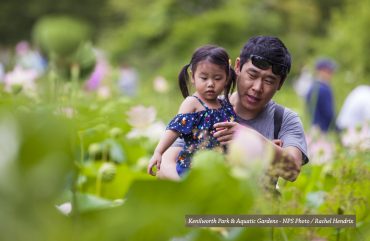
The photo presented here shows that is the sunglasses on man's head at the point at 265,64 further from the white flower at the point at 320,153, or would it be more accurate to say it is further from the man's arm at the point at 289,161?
the white flower at the point at 320,153

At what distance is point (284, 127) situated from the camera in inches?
35.5

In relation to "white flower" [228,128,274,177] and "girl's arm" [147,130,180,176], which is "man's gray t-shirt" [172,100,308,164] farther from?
"white flower" [228,128,274,177]

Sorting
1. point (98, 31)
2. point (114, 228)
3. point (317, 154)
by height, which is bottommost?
point (114, 228)

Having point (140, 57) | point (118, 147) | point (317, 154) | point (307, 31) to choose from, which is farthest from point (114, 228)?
point (307, 31)

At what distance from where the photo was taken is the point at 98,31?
17719 millimetres

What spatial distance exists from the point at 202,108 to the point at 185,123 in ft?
0.09

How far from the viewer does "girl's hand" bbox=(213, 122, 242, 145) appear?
0.78 metres

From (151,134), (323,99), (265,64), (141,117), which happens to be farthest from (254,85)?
(323,99)

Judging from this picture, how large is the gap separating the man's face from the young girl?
0.01m

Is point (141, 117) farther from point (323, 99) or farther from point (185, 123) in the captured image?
point (323, 99)

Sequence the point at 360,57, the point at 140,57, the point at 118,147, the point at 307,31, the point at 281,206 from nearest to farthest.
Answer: the point at 281,206, the point at 118,147, the point at 360,57, the point at 140,57, the point at 307,31

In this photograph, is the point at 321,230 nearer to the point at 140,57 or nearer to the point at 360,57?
the point at 360,57

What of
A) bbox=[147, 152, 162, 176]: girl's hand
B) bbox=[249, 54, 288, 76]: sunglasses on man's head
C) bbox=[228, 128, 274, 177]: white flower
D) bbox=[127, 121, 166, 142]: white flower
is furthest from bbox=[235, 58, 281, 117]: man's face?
bbox=[127, 121, 166, 142]: white flower

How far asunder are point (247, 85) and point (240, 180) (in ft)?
1.09
